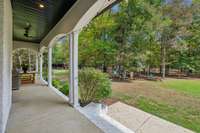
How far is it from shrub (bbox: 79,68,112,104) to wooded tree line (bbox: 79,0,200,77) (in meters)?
8.82

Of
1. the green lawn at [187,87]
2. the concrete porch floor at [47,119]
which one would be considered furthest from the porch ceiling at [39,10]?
the green lawn at [187,87]

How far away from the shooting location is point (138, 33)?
14586 mm

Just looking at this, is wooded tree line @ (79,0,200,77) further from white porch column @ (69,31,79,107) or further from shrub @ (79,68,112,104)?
white porch column @ (69,31,79,107)

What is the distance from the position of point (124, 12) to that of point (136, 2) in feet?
4.34

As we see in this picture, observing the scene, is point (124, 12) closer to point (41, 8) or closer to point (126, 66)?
point (126, 66)

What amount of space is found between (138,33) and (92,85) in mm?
10481

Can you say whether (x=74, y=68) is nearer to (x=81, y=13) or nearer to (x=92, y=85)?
(x=92, y=85)

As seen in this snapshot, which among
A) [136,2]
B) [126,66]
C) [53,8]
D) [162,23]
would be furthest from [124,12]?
[53,8]

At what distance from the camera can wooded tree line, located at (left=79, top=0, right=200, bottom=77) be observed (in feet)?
45.8

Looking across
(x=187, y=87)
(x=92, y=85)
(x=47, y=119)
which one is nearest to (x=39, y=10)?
(x=92, y=85)

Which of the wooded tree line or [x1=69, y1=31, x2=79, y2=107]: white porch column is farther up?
the wooded tree line

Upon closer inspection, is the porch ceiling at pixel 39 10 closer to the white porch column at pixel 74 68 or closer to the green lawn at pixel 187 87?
the white porch column at pixel 74 68

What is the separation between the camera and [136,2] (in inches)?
551

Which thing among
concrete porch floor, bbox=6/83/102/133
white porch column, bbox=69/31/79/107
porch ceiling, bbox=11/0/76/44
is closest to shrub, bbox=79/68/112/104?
white porch column, bbox=69/31/79/107
